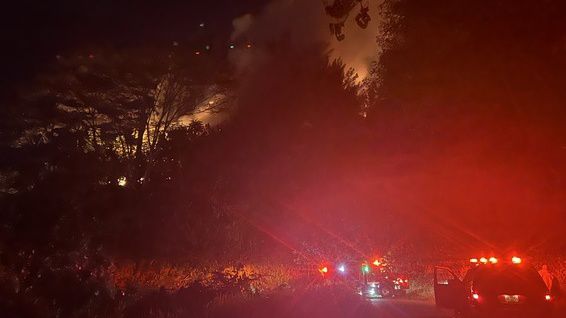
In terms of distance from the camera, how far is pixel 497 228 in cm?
→ 2070

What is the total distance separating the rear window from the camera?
1127 cm

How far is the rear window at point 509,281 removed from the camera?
11.3 m

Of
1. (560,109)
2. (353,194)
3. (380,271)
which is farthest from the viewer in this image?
(380,271)

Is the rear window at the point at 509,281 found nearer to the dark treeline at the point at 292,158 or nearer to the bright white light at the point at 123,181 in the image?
the dark treeline at the point at 292,158

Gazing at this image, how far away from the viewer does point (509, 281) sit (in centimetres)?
1161

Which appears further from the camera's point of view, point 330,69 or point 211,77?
point 330,69

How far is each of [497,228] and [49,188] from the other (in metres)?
16.1

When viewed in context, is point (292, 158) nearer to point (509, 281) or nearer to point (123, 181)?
point (123, 181)

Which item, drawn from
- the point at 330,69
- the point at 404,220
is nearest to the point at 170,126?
the point at 330,69

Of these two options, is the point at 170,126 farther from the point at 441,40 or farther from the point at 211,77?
the point at 441,40

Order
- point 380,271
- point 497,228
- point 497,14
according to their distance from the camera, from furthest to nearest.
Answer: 1. point 380,271
2. point 497,228
3. point 497,14

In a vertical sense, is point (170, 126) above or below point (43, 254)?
above

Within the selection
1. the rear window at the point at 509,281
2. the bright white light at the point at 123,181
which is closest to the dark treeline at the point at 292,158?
the bright white light at the point at 123,181

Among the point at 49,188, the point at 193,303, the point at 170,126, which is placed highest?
the point at 170,126
